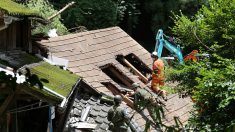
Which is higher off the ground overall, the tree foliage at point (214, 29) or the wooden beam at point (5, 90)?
the tree foliage at point (214, 29)

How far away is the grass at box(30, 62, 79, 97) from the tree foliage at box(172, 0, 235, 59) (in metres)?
2.81

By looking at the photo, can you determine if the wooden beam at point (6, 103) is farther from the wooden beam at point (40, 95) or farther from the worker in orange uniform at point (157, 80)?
the worker in orange uniform at point (157, 80)

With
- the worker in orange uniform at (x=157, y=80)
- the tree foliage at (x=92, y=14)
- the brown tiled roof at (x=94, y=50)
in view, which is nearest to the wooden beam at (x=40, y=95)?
the brown tiled roof at (x=94, y=50)

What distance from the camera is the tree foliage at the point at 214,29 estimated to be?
961cm

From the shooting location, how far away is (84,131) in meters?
11.9

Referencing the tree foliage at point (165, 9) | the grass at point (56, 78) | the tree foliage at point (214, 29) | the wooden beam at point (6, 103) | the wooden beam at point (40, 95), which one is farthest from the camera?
the tree foliage at point (165, 9)

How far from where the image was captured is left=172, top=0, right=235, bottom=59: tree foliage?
9.61 metres

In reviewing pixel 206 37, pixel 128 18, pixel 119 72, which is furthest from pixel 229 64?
pixel 128 18

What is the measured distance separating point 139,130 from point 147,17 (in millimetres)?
20936

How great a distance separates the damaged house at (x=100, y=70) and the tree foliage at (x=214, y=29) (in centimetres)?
241

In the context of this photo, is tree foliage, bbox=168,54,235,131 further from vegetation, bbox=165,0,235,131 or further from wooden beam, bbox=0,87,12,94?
wooden beam, bbox=0,87,12,94

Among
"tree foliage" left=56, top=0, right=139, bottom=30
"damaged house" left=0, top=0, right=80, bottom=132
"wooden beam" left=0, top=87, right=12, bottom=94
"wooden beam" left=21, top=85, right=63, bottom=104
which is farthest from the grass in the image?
"tree foliage" left=56, top=0, right=139, bottom=30

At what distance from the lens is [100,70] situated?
48.5 ft

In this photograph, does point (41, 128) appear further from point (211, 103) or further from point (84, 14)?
point (84, 14)
